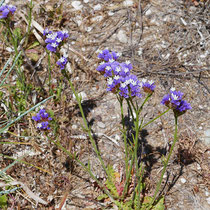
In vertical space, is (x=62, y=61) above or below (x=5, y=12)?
below

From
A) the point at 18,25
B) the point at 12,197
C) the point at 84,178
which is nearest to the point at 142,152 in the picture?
the point at 84,178

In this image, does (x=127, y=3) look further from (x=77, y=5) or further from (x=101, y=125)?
(x=101, y=125)

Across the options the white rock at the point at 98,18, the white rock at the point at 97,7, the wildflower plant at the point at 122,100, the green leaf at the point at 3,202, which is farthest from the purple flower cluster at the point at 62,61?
the white rock at the point at 97,7

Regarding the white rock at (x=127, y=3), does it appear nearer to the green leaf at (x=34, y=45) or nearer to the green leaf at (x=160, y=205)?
the green leaf at (x=34, y=45)

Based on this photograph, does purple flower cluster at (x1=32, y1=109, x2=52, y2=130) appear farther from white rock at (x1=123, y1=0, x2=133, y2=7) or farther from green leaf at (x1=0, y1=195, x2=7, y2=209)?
white rock at (x1=123, y1=0, x2=133, y2=7)

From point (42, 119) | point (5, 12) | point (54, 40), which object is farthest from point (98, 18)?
point (42, 119)

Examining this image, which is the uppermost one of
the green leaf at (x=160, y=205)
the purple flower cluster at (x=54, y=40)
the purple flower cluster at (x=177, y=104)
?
the purple flower cluster at (x=54, y=40)

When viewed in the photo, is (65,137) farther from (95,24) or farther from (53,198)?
(95,24)

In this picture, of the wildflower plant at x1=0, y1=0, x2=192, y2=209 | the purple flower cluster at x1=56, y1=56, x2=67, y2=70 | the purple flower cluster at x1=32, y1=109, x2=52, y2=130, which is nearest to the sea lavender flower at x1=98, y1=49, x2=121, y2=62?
the wildflower plant at x1=0, y1=0, x2=192, y2=209

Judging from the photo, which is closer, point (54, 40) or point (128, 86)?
point (128, 86)

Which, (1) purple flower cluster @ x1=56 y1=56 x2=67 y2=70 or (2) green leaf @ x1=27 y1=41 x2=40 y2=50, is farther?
(2) green leaf @ x1=27 y1=41 x2=40 y2=50

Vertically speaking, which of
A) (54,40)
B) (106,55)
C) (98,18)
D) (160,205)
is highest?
(54,40)
